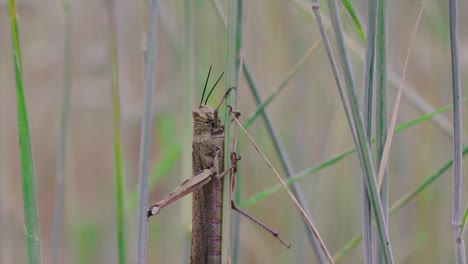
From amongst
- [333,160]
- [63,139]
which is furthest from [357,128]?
[63,139]

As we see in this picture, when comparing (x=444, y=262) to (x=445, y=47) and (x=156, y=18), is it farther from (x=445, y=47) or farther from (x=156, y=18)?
(x=156, y=18)

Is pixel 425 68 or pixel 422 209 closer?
pixel 422 209

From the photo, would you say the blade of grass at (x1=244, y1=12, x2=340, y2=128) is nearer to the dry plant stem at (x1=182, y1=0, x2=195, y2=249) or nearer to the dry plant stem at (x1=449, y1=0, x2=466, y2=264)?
the dry plant stem at (x1=182, y1=0, x2=195, y2=249)

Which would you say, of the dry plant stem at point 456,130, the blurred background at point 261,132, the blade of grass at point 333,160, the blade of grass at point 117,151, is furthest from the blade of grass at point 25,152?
the blurred background at point 261,132

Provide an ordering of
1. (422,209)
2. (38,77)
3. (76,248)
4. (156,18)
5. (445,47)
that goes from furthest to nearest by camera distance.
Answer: (38,77), (422,209), (76,248), (445,47), (156,18)

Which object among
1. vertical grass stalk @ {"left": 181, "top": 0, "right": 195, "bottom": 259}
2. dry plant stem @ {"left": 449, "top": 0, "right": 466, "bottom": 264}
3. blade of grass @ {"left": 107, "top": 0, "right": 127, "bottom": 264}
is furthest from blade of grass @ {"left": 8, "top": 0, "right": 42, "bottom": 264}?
dry plant stem @ {"left": 449, "top": 0, "right": 466, "bottom": 264}

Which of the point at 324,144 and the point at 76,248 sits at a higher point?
the point at 324,144

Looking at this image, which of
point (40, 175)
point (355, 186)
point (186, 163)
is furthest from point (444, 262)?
point (40, 175)

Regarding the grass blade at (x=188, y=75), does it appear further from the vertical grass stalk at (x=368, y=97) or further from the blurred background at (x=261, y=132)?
the blurred background at (x=261, y=132)
